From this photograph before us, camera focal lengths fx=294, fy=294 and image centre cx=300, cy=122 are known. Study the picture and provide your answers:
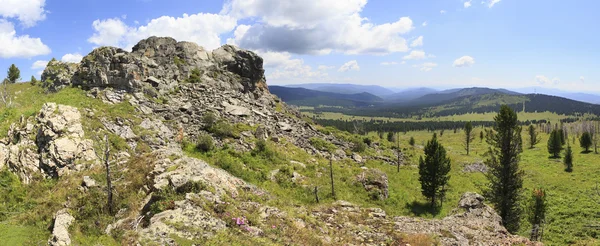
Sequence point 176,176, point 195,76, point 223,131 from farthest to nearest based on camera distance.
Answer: point 195,76, point 223,131, point 176,176

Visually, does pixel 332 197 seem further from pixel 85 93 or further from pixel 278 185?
pixel 85 93

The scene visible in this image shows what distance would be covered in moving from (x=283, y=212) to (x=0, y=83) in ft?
226

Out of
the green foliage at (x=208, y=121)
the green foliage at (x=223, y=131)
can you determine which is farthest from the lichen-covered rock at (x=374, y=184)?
the green foliage at (x=208, y=121)

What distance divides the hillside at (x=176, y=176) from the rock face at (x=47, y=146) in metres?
0.11

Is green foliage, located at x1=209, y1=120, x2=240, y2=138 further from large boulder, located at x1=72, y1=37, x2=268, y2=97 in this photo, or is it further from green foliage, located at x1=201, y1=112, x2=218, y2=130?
large boulder, located at x1=72, y1=37, x2=268, y2=97

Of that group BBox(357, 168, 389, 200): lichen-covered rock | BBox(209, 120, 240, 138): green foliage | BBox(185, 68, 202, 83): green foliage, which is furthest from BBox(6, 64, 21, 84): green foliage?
BBox(357, 168, 389, 200): lichen-covered rock

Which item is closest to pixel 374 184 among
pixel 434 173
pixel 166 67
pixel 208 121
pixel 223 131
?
pixel 434 173

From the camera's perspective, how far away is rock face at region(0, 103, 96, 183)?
25.9 meters

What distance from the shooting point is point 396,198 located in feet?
144

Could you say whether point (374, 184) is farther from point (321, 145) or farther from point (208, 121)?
point (208, 121)

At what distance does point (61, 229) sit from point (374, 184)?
35272 mm

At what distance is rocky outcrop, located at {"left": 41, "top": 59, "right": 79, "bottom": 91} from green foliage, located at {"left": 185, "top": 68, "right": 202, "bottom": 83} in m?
18.2

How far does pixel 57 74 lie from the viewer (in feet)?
165

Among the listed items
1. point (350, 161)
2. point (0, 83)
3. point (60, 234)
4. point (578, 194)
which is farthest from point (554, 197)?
point (0, 83)
